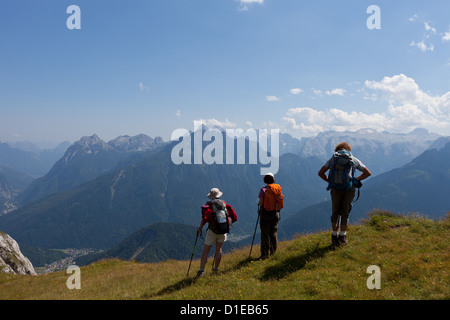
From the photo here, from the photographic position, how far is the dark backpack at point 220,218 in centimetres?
980

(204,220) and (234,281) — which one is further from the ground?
(204,220)

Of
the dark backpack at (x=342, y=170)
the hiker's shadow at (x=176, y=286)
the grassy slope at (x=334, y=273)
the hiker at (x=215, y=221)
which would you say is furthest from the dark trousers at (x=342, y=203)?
the hiker's shadow at (x=176, y=286)

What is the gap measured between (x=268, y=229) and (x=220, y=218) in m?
2.73

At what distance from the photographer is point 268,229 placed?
11.2m

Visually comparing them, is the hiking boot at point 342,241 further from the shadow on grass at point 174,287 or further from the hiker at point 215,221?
the shadow on grass at point 174,287

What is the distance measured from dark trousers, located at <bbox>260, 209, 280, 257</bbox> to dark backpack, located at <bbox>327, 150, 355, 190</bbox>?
2.89m

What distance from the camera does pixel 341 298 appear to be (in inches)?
262

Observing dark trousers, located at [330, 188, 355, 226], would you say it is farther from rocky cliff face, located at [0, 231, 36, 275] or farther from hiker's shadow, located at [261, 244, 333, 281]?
rocky cliff face, located at [0, 231, 36, 275]

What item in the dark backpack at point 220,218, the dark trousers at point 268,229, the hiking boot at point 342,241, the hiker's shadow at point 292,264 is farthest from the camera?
the dark trousers at point 268,229

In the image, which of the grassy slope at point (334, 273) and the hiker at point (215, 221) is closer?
the grassy slope at point (334, 273)

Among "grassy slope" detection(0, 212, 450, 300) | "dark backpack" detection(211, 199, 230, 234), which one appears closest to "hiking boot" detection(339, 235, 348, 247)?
"grassy slope" detection(0, 212, 450, 300)
